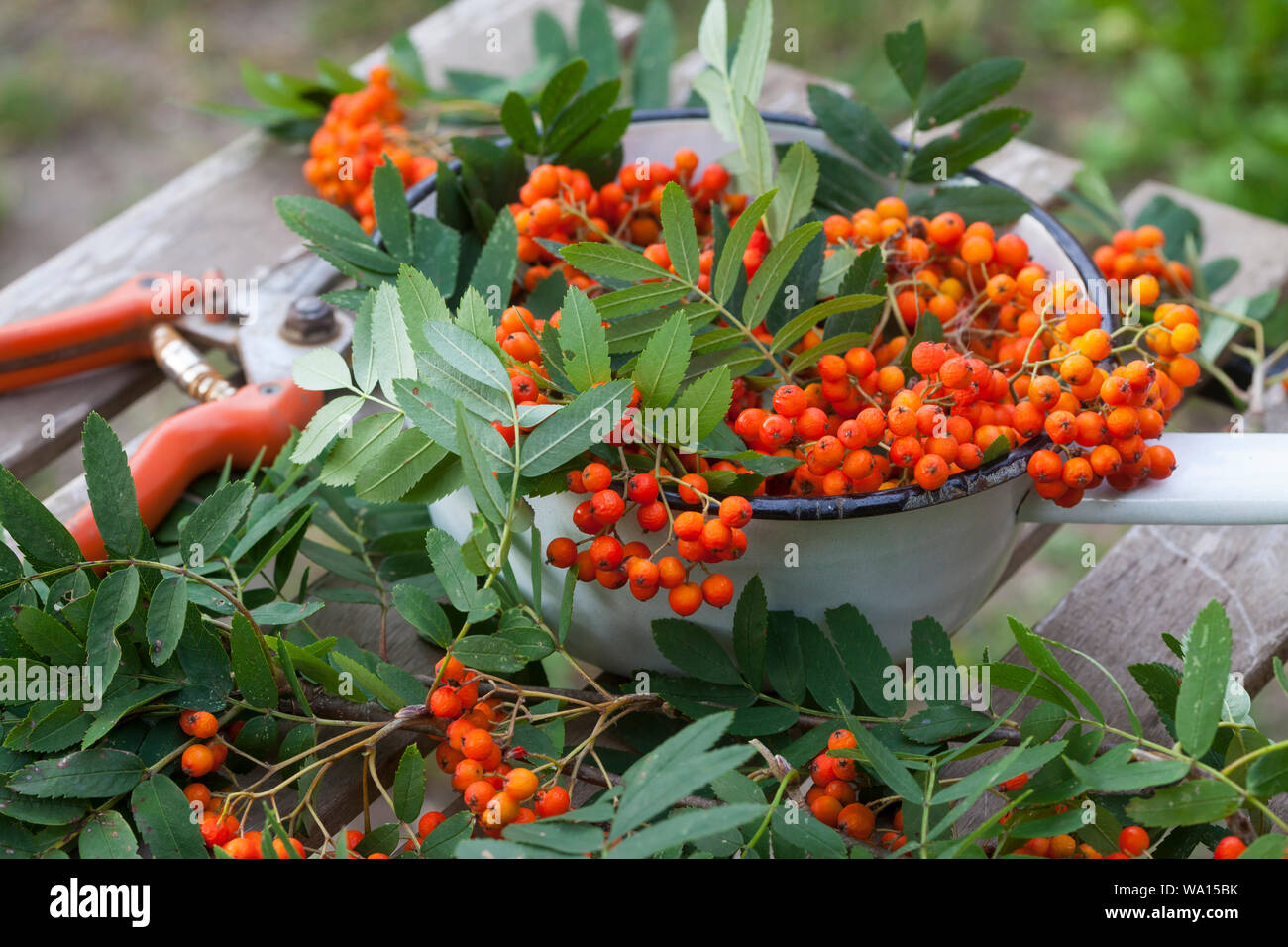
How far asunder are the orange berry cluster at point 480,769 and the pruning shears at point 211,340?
0.80 ft

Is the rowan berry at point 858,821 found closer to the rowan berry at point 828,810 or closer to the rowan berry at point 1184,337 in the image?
the rowan berry at point 828,810

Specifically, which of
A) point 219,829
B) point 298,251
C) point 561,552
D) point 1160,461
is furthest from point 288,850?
point 298,251

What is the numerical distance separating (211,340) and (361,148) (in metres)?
0.17

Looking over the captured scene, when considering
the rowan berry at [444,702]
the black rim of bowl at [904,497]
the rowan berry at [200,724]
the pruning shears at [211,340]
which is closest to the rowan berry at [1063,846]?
the black rim of bowl at [904,497]

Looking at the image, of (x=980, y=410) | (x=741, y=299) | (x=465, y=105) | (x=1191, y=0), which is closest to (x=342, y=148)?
(x=465, y=105)

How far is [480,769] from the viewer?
1.60ft

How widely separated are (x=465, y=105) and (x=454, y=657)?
1.73 ft

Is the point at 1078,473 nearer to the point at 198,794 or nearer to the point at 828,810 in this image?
the point at 828,810

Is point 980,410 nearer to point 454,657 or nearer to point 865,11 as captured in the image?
point 454,657

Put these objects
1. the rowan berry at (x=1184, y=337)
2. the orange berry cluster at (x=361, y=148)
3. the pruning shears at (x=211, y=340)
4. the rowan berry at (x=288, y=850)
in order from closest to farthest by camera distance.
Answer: the rowan berry at (x=288, y=850)
the rowan berry at (x=1184, y=337)
the pruning shears at (x=211, y=340)
the orange berry cluster at (x=361, y=148)

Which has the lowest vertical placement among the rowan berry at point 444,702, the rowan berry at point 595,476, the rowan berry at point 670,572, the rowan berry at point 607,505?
the rowan berry at point 444,702

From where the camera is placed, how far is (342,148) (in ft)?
2.66

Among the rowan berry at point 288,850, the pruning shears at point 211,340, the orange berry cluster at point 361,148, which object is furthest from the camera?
the orange berry cluster at point 361,148

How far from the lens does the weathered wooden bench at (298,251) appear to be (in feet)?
2.11
